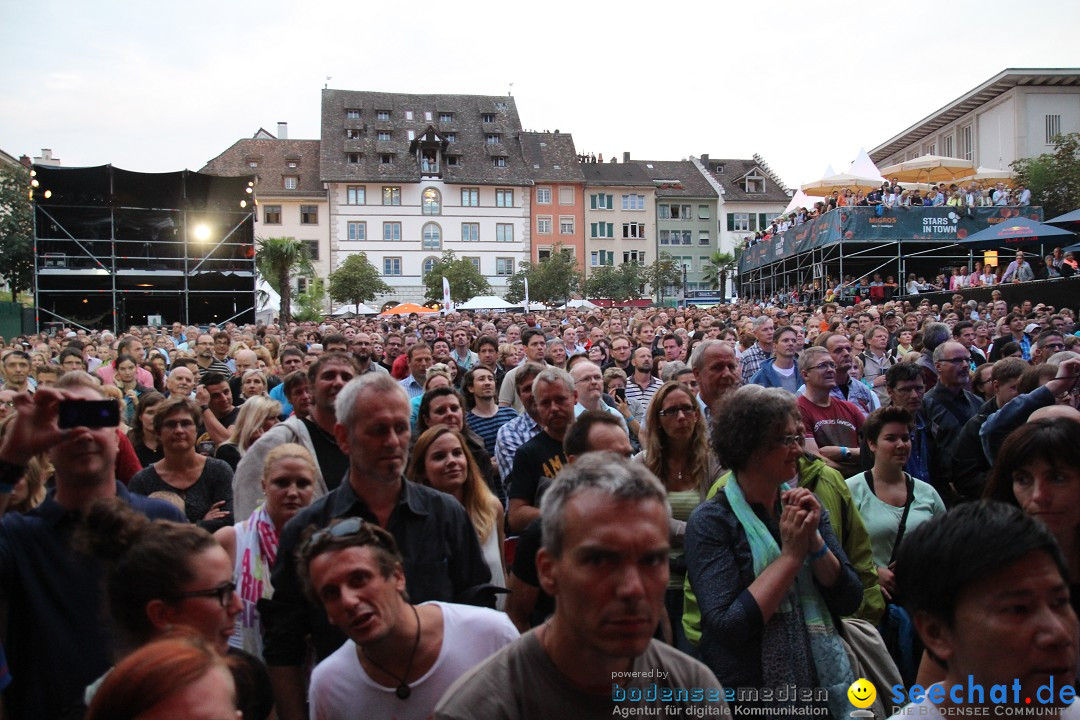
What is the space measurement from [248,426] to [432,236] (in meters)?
58.5

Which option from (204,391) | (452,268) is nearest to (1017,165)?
(452,268)

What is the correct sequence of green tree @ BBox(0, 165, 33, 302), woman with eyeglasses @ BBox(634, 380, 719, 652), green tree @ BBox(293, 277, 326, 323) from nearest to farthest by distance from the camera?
woman with eyeglasses @ BBox(634, 380, 719, 652), green tree @ BBox(0, 165, 33, 302), green tree @ BBox(293, 277, 326, 323)

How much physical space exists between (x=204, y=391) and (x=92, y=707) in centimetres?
506

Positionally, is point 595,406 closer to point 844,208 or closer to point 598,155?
point 844,208

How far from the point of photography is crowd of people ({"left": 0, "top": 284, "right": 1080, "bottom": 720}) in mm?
1902

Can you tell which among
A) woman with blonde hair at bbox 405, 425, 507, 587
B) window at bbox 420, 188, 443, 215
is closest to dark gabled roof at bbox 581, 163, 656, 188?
window at bbox 420, 188, 443, 215

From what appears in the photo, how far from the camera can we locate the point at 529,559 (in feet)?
10.4

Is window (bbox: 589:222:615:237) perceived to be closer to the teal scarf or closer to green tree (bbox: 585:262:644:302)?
green tree (bbox: 585:262:644:302)

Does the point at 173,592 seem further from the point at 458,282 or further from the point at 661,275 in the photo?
the point at 661,275

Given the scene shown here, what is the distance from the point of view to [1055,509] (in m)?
2.84

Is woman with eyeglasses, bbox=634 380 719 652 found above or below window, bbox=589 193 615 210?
below

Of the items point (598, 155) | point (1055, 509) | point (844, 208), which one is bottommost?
point (1055, 509)

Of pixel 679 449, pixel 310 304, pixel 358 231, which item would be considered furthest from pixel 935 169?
pixel 358 231

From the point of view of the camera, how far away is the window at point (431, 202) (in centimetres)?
6197
